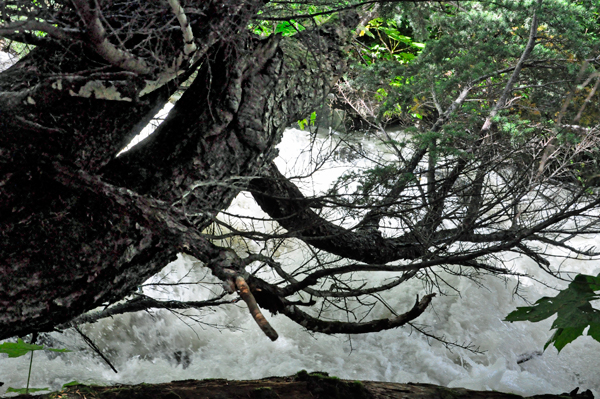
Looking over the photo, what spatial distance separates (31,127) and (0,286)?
19.5 inches

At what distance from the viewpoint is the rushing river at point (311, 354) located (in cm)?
398

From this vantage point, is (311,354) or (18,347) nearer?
(18,347)

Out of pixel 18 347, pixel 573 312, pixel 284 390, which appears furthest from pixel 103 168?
pixel 573 312

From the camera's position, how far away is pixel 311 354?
4508 millimetres

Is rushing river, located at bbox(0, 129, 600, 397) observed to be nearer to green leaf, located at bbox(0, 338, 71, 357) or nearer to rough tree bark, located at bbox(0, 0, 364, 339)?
rough tree bark, located at bbox(0, 0, 364, 339)

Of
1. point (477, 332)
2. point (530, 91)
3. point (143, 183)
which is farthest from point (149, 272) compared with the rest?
point (477, 332)

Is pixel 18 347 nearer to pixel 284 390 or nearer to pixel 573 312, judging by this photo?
pixel 284 390

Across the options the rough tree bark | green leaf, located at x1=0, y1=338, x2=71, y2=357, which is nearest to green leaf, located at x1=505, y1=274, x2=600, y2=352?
the rough tree bark

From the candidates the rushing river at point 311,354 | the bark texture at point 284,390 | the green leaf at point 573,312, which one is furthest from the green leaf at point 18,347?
the rushing river at point 311,354

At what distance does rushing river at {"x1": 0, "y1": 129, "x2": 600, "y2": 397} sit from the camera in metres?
3.98

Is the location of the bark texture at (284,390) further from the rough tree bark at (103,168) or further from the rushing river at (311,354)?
the rushing river at (311,354)

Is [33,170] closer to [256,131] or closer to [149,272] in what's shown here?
[149,272]

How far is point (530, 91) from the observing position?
4.30 m

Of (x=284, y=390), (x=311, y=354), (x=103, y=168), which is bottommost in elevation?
(x=284, y=390)
